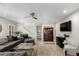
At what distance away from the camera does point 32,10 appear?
3.19m

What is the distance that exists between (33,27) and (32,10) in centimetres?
56

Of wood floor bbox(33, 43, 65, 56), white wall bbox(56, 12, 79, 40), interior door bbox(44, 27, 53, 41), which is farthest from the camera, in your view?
interior door bbox(44, 27, 53, 41)

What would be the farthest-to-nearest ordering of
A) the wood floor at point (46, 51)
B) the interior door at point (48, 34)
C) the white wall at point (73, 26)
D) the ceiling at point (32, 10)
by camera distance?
the interior door at point (48, 34) < the white wall at point (73, 26) < the wood floor at point (46, 51) < the ceiling at point (32, 10)

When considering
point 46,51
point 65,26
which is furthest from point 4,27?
point 65,26

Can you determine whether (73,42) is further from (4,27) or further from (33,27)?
(4,27)

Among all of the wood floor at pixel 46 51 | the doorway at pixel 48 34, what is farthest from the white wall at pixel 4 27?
the doorway at pixel 48 34

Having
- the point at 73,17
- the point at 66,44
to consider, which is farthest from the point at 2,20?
the point at 73,17

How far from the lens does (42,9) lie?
125 inches

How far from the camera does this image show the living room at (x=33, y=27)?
10.1 feet

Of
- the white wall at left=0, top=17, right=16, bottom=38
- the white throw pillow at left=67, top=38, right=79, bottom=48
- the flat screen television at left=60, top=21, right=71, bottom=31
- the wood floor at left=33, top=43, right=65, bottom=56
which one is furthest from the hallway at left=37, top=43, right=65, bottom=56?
the white wall at left=0, top=17, right=16, bottom=38

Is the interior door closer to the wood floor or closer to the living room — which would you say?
the living room

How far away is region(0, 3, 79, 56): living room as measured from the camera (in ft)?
10.1

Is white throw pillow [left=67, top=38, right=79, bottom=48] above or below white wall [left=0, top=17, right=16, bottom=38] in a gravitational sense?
below

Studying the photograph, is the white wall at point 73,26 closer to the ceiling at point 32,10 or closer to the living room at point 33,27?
the living room at point 33,27
